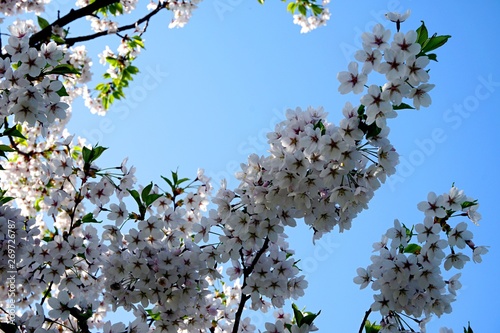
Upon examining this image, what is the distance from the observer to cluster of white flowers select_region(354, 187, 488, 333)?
2871 millimetres

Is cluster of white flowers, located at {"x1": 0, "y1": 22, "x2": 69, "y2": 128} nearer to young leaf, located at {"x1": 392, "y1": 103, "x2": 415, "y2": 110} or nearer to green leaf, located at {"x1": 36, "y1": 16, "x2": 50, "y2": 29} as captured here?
young leaf, located at {"x1": 392, "y1": 103, "x2": 415, "y2": 110}

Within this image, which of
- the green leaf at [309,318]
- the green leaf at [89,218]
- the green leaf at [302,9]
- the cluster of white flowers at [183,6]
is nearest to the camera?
the green leaf at [309,318]

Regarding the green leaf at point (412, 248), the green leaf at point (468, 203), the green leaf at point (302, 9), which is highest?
the green leaf at point (302, 9)

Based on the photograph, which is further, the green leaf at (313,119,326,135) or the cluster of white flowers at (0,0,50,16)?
the cluster of white flowers at (0,0,50,16)

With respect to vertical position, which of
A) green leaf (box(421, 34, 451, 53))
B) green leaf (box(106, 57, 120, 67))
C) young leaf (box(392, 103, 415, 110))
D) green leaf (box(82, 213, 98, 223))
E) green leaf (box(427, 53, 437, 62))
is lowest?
young leaf (box(392, 103, 415, 110))

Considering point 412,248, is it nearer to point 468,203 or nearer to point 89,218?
point 468,203

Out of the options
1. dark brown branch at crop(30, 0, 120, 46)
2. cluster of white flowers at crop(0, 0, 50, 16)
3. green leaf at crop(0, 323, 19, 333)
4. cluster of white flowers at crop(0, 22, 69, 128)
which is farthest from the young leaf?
cluster of white flowers at crop(0, 0, 50, 16)

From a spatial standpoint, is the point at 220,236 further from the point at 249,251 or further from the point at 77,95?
the point at 77,95

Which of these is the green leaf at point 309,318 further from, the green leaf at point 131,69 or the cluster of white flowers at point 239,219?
the green leaf at point 131,69

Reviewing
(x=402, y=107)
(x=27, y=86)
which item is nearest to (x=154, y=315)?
(x=27, y=86)

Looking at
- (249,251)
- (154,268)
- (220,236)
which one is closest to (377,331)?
(249,251)

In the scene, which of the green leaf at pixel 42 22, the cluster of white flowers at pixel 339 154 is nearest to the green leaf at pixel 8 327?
the cluster of white flowers at pixel 339 154

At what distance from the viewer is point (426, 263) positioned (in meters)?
2.87

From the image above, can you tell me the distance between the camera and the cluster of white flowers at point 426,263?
287 cm
